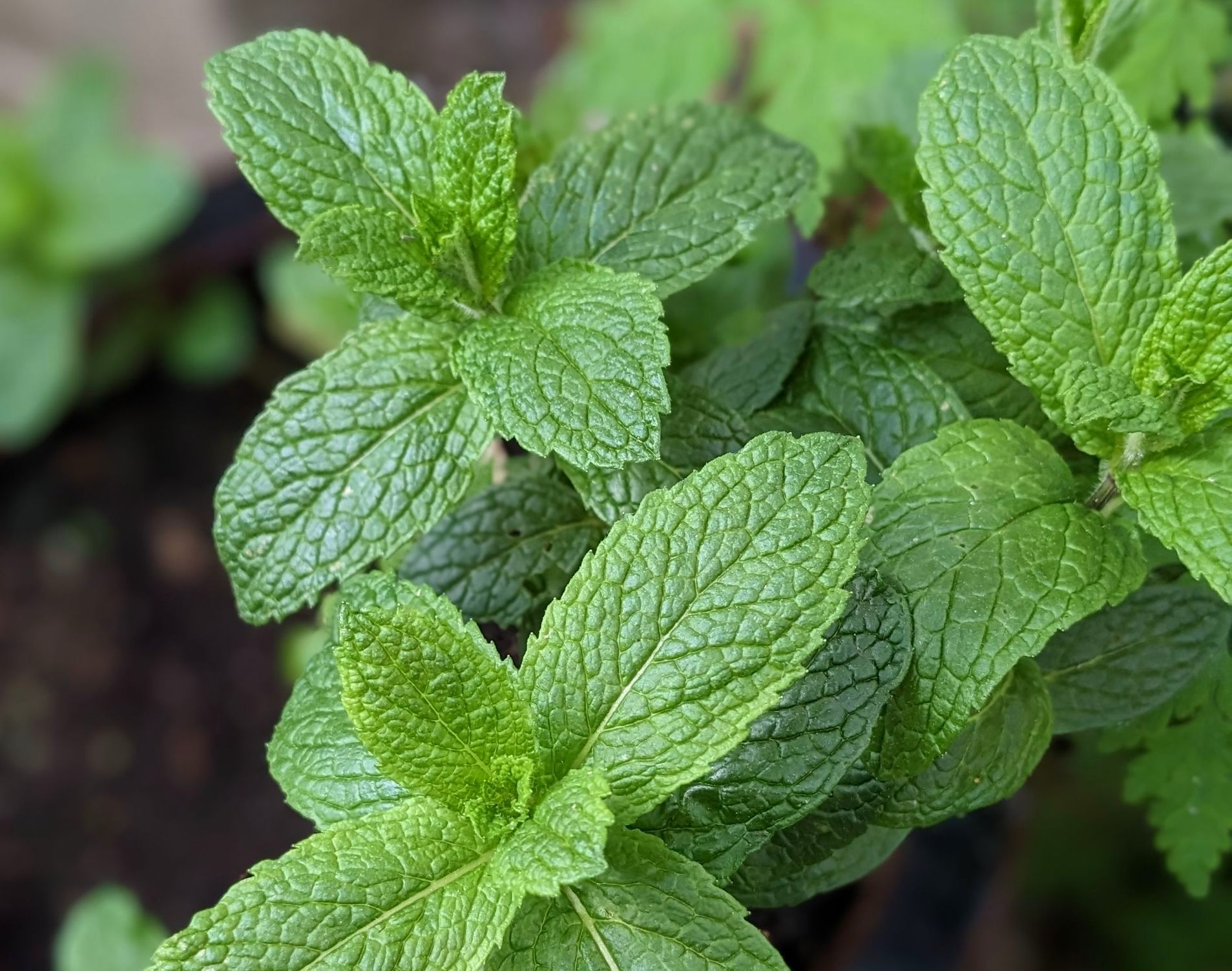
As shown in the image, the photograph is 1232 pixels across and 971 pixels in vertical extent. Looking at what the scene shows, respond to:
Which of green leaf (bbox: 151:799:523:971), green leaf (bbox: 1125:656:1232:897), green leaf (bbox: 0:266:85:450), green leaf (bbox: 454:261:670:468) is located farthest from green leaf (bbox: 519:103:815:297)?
green leaf (bbox: 0:266:85:450)

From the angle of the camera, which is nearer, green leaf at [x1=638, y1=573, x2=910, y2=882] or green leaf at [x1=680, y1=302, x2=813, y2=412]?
green leaf at [x1=638, y1=573, x2=910, y2=882]

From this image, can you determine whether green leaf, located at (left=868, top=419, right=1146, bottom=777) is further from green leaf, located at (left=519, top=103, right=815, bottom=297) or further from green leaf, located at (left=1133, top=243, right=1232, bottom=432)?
green leaf, located at (left=519, top=103, right=815, bottom=297)

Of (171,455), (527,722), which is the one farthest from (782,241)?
(171,455)

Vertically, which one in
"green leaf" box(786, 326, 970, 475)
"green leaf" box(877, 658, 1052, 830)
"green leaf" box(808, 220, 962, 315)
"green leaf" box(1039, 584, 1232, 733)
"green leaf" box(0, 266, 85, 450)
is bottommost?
"green leaf" box(1039, 584, 1232, 733)

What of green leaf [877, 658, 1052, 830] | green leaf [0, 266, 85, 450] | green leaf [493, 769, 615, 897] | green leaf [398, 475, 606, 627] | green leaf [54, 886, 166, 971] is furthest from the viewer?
green leaf [0, 266, 85, 450]

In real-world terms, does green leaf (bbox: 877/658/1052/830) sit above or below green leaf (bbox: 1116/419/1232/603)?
below

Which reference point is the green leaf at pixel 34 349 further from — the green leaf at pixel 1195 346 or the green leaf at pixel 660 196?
the green leaf at pixel 1195 346

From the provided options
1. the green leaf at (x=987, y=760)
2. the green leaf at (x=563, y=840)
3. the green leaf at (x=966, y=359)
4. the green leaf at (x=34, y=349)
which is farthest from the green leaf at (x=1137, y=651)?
the green leaf at (x=34, y=349)
